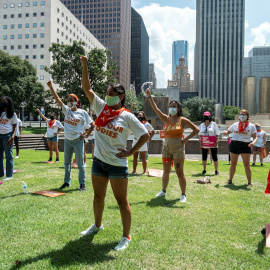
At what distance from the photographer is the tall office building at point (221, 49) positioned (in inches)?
5837

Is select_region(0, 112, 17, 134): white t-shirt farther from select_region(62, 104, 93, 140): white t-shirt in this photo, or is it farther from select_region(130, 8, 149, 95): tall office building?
select_region(130, 8, 149, 95): tall office building

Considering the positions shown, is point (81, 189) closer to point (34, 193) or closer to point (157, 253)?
point (34, 193)

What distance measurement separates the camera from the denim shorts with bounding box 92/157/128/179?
3361mm

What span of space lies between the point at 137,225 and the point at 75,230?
907mm

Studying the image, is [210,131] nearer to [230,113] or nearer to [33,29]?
[33,29]

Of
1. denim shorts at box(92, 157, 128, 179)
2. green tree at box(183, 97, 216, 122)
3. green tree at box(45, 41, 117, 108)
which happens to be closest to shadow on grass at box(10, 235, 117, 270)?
denim shorts at box(92, 157, 128, 179)

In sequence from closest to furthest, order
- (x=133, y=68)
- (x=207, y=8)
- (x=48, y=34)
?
(x=48, y=34) < (x=207, y=8) < (x=133, y=68)

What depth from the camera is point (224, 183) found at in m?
7.73

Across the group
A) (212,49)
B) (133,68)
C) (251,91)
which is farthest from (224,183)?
(133,68)

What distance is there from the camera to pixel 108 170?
3.40 metres

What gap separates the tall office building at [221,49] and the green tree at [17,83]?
11742 centimetres

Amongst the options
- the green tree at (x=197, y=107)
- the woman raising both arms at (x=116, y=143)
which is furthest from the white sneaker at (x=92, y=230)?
the green tree at (x=197, y=107)

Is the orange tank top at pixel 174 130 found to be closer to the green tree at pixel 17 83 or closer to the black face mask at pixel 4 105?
the black face mask at pixel 4 105

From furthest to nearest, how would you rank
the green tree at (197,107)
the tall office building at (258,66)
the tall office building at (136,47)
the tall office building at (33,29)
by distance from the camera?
the tall office building at (136,47) < the tall office building at (258,66) < the green tree at (197,107) < the tall office building at (33,29)
